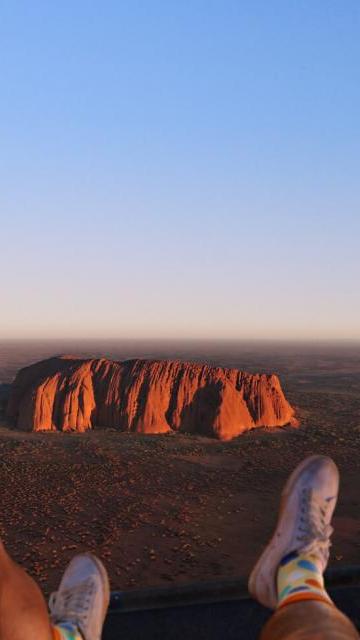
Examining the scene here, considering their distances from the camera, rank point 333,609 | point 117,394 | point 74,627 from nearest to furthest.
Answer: point 333,609 < point 74,627 < point 117,394

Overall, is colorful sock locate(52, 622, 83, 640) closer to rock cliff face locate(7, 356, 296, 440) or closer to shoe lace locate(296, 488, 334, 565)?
shoe lace locate(296, 488, 334, 565)

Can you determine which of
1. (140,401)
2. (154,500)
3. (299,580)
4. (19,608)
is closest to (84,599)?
(19,608)

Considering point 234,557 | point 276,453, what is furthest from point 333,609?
point 276,453

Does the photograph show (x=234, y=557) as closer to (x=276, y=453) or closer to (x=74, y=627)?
(x=74, y=627)

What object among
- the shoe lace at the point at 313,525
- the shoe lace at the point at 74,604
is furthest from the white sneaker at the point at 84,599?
the shoe lace at the point at 313,525

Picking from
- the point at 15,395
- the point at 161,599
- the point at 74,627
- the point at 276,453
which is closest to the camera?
the point at 74,627

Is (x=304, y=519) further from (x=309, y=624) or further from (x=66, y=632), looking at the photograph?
(x=66, y=632)
